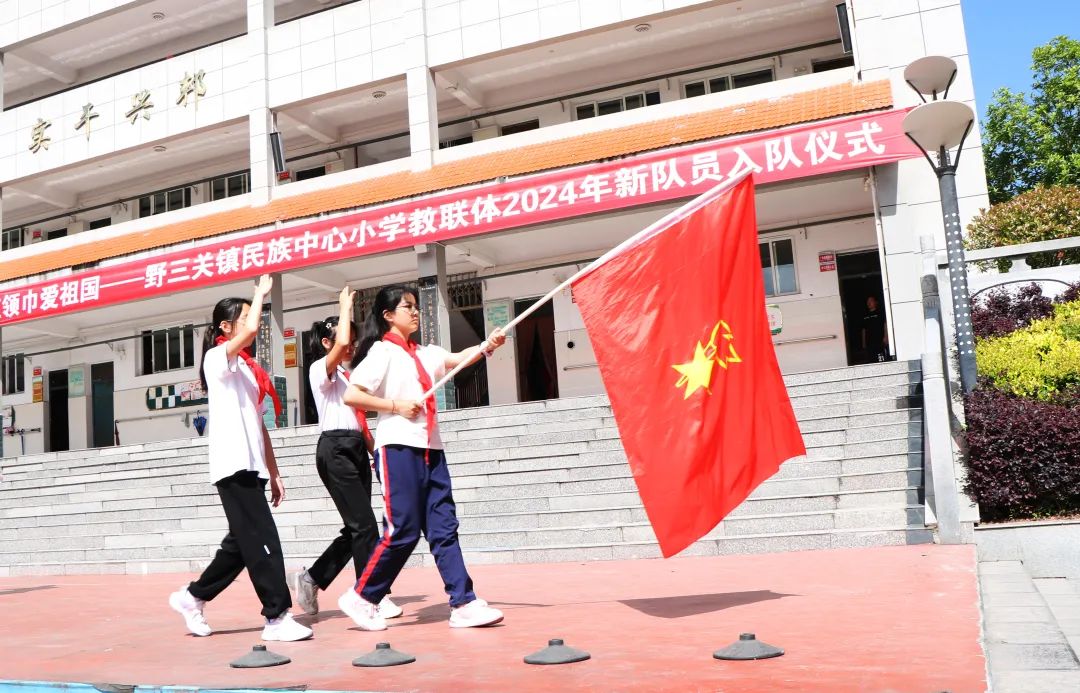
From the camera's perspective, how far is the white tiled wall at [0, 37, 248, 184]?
1977 centimetres

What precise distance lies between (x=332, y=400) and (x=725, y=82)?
14.1 metres

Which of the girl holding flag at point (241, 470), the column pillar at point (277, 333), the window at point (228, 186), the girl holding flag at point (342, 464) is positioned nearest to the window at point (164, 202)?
the window at point (228, 186)

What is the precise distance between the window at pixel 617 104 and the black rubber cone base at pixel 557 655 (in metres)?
15.7

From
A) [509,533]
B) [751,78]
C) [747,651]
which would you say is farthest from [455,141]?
[747,651]

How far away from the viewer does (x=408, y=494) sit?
4797 millimetres

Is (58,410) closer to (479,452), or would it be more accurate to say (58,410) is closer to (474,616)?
(479,452)

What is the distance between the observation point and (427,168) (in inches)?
687

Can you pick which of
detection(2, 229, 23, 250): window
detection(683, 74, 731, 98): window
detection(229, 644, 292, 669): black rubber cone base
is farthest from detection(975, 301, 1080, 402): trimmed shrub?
detection(2, 229, 23, 250): window

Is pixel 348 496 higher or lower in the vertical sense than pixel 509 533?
higher

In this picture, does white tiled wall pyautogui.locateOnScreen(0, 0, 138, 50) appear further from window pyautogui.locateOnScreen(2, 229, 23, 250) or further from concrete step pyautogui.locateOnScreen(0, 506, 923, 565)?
concrete step pyautogui.locateOnScreen(0, 506, 923, 565)

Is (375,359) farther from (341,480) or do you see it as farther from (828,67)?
(828,67)

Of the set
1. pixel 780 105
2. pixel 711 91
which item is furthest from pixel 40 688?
pixel 711 91

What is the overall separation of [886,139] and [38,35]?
61.9ft

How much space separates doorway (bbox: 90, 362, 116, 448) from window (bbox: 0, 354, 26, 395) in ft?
Result: 7.45
